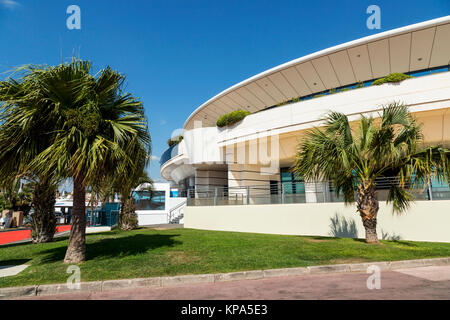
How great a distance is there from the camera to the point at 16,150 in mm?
6496

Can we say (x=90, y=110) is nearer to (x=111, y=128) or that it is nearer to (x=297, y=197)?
(x=111, y=128)

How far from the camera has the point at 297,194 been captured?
1250 cm

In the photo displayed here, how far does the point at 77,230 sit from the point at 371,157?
9542mm

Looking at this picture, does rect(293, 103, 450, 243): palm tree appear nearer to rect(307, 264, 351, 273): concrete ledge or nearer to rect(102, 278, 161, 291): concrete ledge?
rect(307, 264, 351, 273): concrete ledge

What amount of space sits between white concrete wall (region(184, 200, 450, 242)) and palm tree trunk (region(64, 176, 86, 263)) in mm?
9100

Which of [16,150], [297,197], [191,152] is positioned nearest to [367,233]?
[297,197]

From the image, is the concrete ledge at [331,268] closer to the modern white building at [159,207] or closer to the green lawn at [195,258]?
the green lawn at [195,258]

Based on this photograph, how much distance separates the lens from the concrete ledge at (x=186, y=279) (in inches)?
203

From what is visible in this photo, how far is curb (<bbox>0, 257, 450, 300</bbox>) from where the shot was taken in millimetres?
4691

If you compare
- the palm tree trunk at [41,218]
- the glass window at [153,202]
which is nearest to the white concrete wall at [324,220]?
the palm tree trunk at [41,218]


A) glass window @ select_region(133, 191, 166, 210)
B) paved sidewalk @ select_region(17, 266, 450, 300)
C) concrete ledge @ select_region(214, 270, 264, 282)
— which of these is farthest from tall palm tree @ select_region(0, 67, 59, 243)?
glass window @ select_region(133, 191, 166, 210)

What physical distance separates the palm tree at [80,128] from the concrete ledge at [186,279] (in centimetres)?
302

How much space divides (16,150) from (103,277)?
4.06 meters

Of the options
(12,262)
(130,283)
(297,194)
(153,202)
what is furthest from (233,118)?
(153,202)
